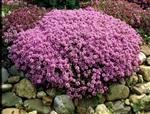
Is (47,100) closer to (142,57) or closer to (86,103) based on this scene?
(86,103)

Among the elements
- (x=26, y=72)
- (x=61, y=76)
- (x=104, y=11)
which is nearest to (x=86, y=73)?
(x=61, y=76)

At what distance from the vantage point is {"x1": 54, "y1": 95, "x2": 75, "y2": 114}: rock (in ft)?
24.7

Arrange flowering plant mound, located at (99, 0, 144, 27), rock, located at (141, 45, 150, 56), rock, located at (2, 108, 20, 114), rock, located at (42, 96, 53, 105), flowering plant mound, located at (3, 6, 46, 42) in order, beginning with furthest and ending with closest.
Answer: flowering plant mound, located at (99, 0, 144, 27) → rock, located at (141, 45, 150, 56) → flowering plant mound, located at (3, 6, 46, 42) → rock, located at (42, 96, 53, 105) → rock, located at (2, 108, 20, 114)

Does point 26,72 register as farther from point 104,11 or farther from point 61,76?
point 104,11

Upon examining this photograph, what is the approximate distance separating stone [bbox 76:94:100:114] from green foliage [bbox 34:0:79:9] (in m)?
2.49

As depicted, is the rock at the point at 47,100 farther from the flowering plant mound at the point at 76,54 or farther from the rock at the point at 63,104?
the flowering plant mound at the point at 76,54

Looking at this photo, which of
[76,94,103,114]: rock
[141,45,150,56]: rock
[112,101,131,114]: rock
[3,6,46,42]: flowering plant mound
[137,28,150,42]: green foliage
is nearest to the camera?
[76,94,103,114]: rock

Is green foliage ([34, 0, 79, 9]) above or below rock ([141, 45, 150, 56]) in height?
above

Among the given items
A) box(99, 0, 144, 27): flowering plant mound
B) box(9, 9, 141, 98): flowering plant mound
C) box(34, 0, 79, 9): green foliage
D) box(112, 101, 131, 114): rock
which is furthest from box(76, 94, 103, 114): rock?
box(34, 0, 79, 9): green foliage

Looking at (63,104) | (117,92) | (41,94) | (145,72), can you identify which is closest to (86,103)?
(63,104)

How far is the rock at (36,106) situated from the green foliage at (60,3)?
2.59 m

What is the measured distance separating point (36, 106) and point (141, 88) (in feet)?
5.72

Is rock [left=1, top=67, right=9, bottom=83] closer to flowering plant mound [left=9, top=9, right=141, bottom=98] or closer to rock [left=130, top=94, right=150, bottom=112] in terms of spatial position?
flowering plant mound [left=9, top=9, right=141, bottom=98]

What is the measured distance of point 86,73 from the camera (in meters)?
7.71
